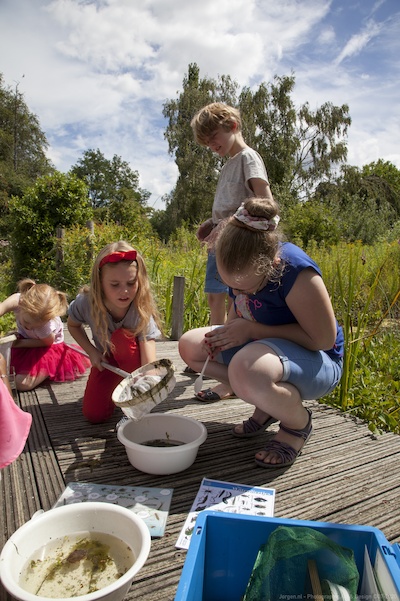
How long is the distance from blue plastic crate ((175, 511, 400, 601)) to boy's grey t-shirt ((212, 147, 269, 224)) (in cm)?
174

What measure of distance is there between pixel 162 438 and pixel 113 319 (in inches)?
24.9

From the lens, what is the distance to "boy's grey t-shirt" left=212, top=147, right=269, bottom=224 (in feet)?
7.14

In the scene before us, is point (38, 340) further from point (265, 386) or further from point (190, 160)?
point (190, 160)

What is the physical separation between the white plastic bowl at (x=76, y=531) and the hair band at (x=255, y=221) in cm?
93

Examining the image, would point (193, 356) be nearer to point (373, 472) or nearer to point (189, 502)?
point (189, 502)

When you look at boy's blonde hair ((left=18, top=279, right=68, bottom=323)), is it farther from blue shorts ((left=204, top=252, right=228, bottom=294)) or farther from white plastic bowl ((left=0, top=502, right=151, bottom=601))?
white plastic bowl ((left=0, top=502, right=151, bottom=601))

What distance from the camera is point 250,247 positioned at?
136 centimetres

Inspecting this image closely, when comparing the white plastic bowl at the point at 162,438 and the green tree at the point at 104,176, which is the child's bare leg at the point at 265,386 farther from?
the green tree at the point at 104,176

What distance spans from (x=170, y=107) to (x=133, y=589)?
18850 millimetres

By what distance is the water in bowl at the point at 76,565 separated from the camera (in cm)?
85

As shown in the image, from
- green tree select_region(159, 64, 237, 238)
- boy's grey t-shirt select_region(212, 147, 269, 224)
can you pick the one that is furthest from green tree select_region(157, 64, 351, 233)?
boy's grey t-shirt select_region(212, 147, 269, 224)

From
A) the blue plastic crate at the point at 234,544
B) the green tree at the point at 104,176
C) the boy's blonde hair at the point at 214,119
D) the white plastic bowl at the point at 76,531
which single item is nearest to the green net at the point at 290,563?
the blue plastic crate at the point at 234,544

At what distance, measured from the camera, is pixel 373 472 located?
1420 mm

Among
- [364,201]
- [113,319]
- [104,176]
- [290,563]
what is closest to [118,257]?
[113,319]
